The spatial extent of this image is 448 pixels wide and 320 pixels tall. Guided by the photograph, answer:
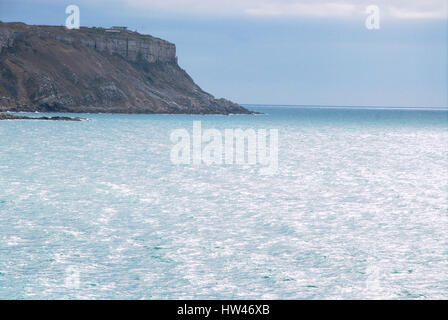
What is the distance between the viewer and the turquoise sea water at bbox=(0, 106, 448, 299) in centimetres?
1131

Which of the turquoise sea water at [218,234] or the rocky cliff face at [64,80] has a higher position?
the rocky cliff face at [64,80]

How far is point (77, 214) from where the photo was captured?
18.0 m

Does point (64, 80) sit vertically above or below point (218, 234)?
above

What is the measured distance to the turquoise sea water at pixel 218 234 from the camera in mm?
11312

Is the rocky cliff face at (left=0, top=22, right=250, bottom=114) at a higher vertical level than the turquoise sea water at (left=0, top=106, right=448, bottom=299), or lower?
higher

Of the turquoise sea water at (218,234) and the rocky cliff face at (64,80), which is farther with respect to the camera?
the rocky cliff face at (64,80)

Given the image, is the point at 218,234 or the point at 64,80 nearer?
the point at 218,234

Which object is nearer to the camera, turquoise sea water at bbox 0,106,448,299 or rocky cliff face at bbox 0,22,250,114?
turquoise sea water at bbox 0,106,448,299

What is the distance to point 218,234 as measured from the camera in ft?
51.9
